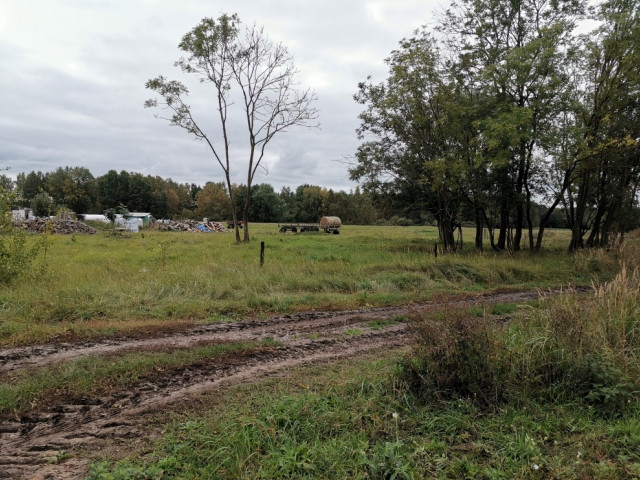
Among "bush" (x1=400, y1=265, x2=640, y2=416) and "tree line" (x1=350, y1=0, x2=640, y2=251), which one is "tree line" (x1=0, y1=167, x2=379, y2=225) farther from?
"bush" (x1=400, y1=265, x2=640, y2=416)

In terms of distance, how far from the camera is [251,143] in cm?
2509

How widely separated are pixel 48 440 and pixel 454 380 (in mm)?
4167

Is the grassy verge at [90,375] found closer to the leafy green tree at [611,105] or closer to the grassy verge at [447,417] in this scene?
the grassy verge at [447,417]

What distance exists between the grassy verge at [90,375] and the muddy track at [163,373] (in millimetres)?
140

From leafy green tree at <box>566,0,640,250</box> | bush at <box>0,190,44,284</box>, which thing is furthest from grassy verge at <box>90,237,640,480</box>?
leafy green tree at <box>566,0,640,250</box>

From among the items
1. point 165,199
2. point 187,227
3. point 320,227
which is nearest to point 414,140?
point 320,227

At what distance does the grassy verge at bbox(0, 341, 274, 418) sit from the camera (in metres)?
4.26

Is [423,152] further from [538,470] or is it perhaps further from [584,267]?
[538,470]

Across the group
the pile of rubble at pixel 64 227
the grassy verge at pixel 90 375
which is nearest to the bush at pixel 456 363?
the grassy verge at pixel 90 375

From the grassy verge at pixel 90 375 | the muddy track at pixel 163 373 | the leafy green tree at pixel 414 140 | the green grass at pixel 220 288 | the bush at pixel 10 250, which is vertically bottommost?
the muddy track at pixel 163 373

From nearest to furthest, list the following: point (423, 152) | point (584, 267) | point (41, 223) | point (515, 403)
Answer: point (515, 403) < point (584, 267) < point (423, 152) < point (41, 223)

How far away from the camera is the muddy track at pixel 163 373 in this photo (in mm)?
3461

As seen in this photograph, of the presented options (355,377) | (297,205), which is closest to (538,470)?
(355,377)

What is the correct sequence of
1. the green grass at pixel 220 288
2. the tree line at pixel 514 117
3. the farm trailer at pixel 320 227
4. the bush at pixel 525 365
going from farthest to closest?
the farm trailer at pixel 320 227 < the tree line at pixel 514 117 < the green grass at pixel 220 288 < the bush at pixel 525 365
